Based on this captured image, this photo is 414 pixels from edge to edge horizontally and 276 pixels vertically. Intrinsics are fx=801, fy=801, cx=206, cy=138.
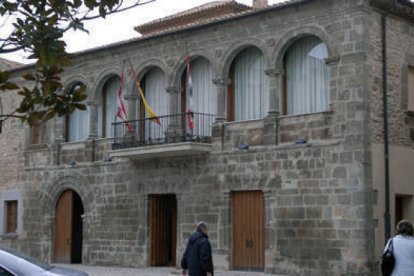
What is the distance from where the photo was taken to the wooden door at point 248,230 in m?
20.3

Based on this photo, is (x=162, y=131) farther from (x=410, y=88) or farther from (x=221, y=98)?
(x=410, y=88)


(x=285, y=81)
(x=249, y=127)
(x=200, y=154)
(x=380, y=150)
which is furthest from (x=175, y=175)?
(x=380, y=150)

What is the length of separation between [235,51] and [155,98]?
3.49 meters

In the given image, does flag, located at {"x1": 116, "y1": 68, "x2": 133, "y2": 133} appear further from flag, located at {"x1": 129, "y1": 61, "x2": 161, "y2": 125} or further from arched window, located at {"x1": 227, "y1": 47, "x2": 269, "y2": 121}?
arched window, located at {"x1": 227, "y1": 47, "x2": 269, "y2": 121}

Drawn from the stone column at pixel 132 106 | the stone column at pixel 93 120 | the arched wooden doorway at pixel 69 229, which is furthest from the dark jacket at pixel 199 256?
the arched wooden doorway at pixel 69 229

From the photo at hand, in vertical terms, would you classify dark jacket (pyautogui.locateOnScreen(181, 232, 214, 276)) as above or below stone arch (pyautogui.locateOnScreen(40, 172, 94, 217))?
below

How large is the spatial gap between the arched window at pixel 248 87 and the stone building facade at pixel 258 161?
9 centimetres

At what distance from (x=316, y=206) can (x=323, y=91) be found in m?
2.83

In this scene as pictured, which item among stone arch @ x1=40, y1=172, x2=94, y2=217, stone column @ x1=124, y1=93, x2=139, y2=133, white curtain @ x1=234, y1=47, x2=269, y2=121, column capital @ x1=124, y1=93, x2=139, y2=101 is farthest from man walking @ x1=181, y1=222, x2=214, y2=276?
stone arch @ x1=40, y1=172, x2=94, y2=217

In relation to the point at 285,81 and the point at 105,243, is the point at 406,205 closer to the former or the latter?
the point at 285,81

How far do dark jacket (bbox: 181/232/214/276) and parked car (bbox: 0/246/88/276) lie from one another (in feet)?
13.5

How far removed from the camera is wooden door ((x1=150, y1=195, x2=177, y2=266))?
23.1 meters

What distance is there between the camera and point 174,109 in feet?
74.7

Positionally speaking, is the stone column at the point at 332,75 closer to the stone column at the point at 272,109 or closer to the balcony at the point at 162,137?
the stone column at the point at 272,109
